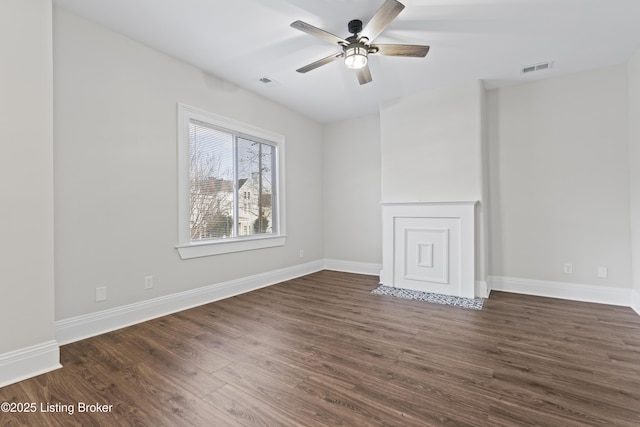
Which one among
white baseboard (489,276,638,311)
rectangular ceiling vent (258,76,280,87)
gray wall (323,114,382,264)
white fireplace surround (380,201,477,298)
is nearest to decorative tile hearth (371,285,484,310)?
white fireplace surround (380,201,477,298)

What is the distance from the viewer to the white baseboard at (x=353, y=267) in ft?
16.1

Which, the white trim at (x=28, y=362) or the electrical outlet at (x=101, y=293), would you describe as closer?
the white trim at (x=28, y=362)

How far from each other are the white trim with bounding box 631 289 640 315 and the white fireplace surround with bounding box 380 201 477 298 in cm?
154

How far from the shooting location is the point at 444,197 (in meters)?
3.88

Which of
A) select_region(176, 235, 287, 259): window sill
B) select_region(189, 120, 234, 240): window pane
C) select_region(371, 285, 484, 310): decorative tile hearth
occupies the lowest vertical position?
select_region(371, 285, 484, 310): decorative tile hearth

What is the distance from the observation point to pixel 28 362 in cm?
187

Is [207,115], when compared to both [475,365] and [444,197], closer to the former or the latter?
[444,197]

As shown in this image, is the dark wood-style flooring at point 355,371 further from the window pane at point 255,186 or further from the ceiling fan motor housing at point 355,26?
the ceiling fan motor housing at point 355,26

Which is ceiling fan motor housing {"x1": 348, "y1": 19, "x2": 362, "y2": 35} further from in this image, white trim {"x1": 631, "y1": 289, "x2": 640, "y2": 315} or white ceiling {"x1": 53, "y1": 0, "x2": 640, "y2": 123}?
white trim {"x1": 631, "y1": 289, "x2": 640, "y2": 315}

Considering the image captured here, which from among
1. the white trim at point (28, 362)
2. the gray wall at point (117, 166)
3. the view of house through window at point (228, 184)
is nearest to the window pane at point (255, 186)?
the view of house through window at point (228, 184)

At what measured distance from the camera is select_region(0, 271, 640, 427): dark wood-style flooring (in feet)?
4.91

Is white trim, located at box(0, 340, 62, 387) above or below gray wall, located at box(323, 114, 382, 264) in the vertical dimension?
below

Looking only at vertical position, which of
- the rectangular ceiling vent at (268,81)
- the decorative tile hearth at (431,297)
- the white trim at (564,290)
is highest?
the rectangular ceiling vent at (268,81)

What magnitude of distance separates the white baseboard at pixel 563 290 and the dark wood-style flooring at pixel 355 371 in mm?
373
